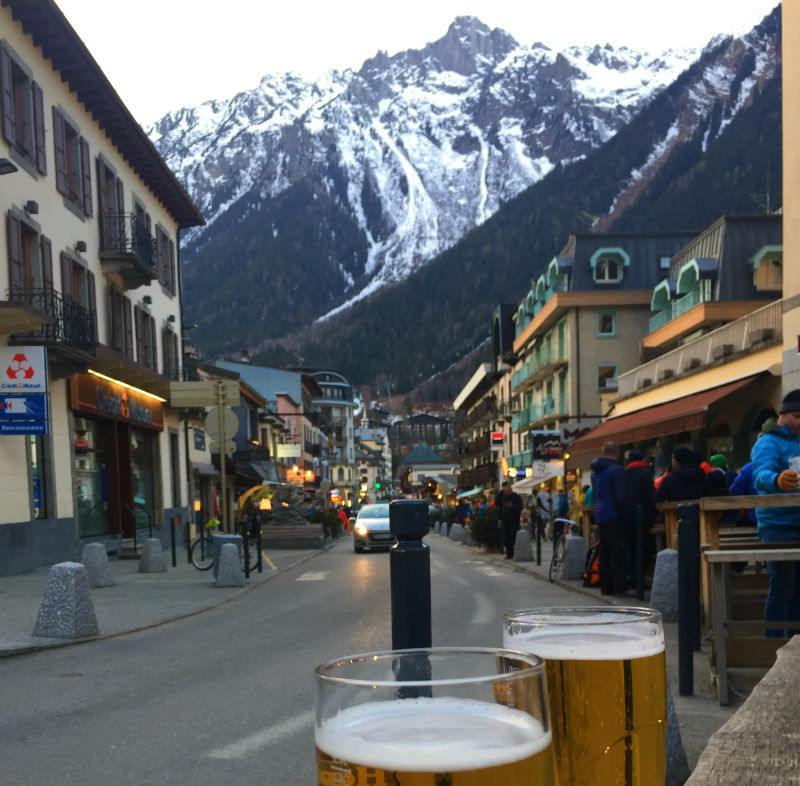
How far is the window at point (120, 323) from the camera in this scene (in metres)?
25.9

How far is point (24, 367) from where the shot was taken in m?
17.7

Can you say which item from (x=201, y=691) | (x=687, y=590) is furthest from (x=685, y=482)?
(x=201, y=691)

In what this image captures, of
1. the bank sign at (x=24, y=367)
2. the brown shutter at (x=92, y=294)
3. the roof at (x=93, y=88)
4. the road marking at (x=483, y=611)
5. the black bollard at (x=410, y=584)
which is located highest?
the roof at (x=93, y=88)

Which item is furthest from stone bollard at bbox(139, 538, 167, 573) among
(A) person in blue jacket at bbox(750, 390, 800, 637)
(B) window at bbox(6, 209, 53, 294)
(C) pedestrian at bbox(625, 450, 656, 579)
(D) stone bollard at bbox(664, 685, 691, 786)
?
(D) stone bollard at bbox(664, 685, 691, 786)

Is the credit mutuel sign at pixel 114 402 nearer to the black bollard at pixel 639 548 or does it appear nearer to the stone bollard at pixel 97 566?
the stone bollard at pixel 97 566

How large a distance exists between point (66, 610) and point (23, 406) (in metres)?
8.36

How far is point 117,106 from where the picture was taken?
83.5 feet

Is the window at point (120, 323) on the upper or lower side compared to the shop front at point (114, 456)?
upper

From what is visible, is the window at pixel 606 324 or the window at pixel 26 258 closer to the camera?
the window at pixel 26 258

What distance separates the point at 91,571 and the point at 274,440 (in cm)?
5059

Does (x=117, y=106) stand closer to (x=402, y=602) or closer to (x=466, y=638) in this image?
(x=466, y=638)

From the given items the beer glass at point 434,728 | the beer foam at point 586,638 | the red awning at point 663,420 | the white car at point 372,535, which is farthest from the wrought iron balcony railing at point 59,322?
the beer glass at point 434,728

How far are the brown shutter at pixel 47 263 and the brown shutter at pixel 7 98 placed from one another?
2.32 m

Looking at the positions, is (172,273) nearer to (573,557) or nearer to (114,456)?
(114,456)
